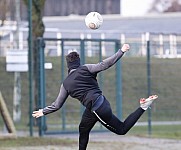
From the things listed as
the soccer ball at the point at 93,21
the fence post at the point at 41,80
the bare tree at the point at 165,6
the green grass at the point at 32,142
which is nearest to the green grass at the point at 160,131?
the fence post at the point at 41,80

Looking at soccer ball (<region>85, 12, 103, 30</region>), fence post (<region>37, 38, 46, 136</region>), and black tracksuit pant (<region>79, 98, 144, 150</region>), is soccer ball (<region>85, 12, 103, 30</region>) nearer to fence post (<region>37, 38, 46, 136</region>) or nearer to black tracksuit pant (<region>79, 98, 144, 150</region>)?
black tracksuit pant (<region>79, 98, 144, 150</region>)

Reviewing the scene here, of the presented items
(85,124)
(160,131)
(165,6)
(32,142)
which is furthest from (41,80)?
(165,6)

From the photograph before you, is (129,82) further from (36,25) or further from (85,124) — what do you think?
(85,124)

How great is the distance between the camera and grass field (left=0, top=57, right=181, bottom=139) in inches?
984

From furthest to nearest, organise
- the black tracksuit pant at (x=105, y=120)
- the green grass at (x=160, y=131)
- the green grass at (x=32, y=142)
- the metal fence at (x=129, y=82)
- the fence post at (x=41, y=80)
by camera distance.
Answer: the metal fence at (x=129, y=82) → the green grass at (x=160, y=131) → the fence post at (x=41, y=80) → the green grass at (x=32, y=142) → the black tracksuit pant at (x=105, y=120)

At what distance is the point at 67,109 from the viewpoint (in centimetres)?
2428

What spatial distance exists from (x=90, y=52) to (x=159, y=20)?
64.2 ft

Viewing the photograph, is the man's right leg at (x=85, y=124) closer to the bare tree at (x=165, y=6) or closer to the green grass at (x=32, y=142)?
the green grass at (x=32, y=142)

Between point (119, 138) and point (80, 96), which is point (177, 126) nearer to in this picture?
point (119, 138)

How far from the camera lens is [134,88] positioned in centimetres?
2972

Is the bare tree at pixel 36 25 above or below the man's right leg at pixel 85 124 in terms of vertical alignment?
above

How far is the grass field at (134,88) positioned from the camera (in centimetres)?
2498

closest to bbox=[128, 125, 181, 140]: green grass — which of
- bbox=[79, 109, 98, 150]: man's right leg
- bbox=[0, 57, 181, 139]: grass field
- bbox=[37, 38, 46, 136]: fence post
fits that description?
bbox=[0, 57, 181, 139]: grass field

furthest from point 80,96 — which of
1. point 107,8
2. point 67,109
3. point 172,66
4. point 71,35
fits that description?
point 107,8
